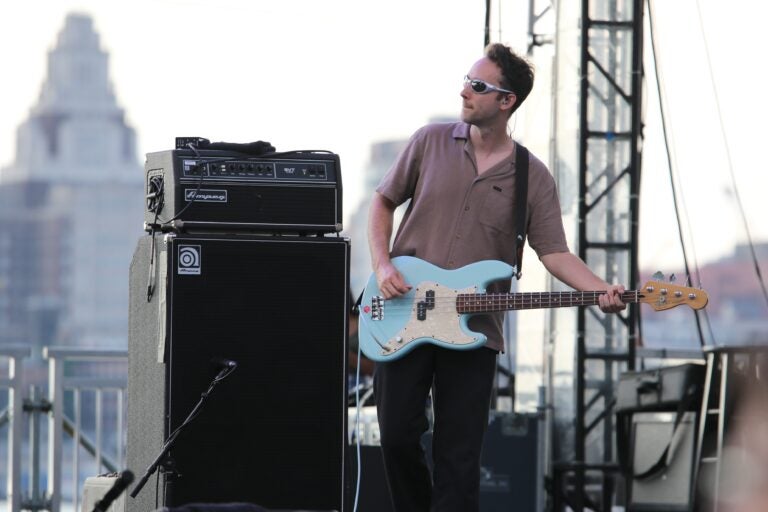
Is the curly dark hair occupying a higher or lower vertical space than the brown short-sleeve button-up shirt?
higher

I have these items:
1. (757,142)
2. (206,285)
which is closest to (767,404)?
(206,285)

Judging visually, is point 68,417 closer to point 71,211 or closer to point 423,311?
point 423,311

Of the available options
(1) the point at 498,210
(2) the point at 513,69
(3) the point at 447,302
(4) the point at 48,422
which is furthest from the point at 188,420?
(4) the point at 48,422

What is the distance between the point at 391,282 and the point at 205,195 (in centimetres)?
55

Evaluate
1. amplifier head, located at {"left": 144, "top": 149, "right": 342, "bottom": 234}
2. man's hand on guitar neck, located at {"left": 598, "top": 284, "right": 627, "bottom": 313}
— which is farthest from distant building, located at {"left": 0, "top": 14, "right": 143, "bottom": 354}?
man's hand on guitar neck, located at {"left": 598, "top": 284, "right": 627, "bottom": 313}

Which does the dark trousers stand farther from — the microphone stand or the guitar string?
the microphone stand

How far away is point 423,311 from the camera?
379 cm

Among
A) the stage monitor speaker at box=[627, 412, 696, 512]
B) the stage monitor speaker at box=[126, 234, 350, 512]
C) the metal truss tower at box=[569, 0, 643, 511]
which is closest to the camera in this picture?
the stage monitor speaker at box=[126, 234, 350, 512]

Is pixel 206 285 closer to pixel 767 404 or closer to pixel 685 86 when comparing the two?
pixel 767 404

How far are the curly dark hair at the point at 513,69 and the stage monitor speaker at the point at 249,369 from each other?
0.63 meters

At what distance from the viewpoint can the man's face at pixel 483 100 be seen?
384 centimetres

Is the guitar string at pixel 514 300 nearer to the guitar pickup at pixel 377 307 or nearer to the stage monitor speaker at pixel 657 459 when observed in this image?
the guitar pickup at pixel 377 307

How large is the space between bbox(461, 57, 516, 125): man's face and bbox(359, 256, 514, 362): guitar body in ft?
1.32

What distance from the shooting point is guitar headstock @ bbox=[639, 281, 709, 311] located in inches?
149
